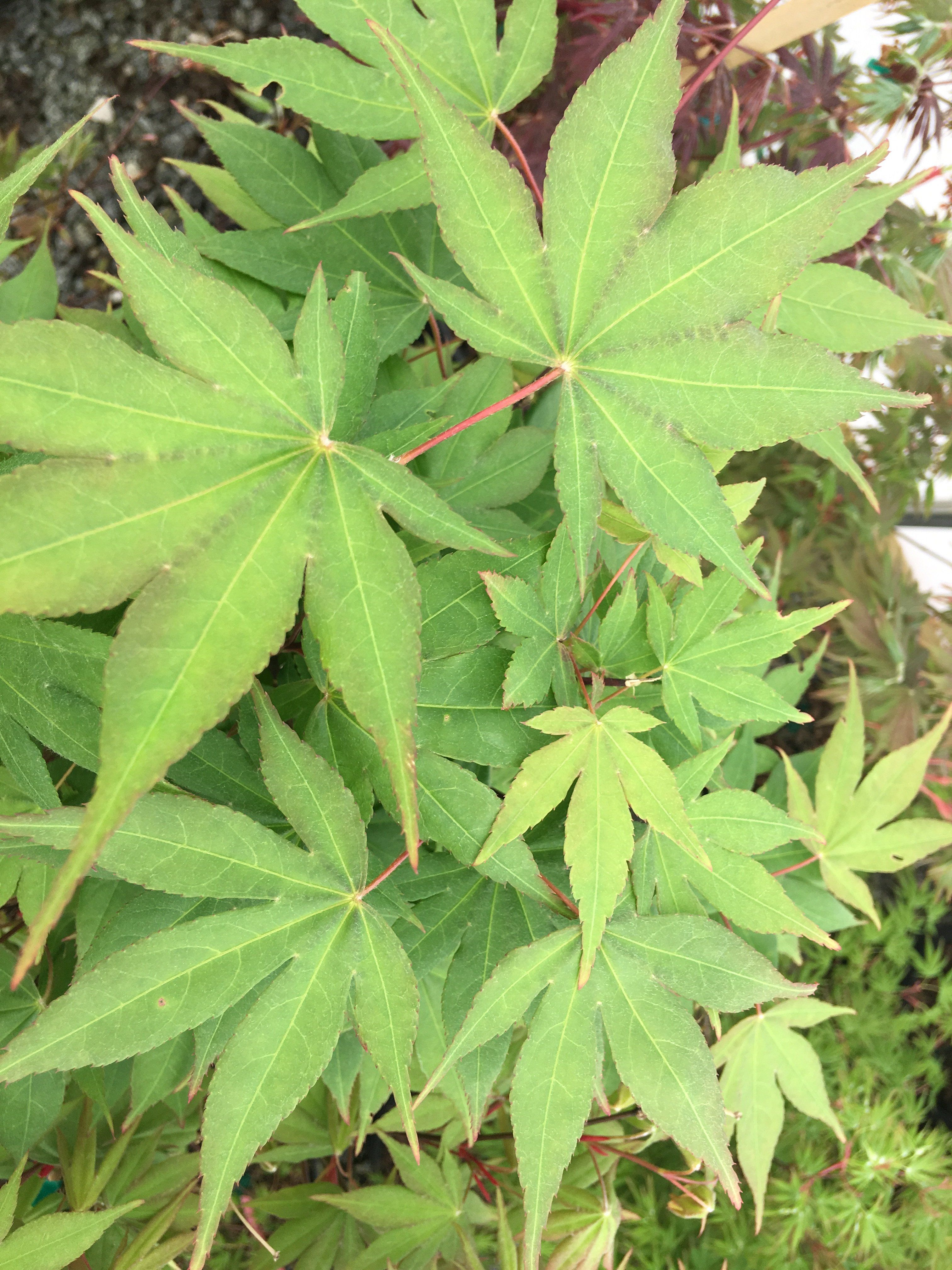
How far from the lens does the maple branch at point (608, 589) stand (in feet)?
2.12

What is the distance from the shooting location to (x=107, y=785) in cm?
37

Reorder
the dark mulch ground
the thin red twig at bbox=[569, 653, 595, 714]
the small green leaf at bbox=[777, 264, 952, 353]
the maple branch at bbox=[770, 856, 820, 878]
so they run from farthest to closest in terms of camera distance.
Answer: the dark mulch ground < the maple branch at bbox=[770, 856, 820, 878] < the small green leaf at bbox=[777, 264, 952, 353] < the thin red twig at bbox=[569, 653, 595, 714]

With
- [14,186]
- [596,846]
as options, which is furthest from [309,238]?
[596,846]

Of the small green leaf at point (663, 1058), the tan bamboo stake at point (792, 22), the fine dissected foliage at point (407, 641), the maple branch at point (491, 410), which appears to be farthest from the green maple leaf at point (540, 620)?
the tan bamboo stake at point (792, 22)

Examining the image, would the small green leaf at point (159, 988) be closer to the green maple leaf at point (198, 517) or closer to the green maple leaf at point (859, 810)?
the green maple leaf at point (198, 517)

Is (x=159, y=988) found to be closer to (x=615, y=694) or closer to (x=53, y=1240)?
(x=53, y=1240)

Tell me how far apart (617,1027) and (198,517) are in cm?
49

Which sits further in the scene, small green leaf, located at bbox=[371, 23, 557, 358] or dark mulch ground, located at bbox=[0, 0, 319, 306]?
dark mulch ground, located at bbox=[0, 0, 319, 306]

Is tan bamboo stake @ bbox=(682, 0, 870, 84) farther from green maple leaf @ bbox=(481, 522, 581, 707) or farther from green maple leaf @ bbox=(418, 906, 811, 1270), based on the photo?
green maple leaf @ bbox=(418, 906, 811, 1270)

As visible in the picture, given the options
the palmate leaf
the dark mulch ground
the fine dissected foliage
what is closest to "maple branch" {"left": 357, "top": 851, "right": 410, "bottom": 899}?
the fine dissected foliage

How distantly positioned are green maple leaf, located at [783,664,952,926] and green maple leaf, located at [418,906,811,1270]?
32 cm

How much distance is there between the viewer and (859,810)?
35.8 inches

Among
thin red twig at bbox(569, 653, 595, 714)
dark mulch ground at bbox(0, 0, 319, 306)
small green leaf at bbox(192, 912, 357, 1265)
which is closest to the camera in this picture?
→ small green leaf at bbox(192, 912, 357, 1265)

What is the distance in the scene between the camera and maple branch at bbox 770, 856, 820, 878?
0.85 m
